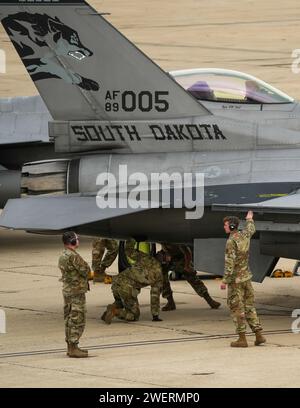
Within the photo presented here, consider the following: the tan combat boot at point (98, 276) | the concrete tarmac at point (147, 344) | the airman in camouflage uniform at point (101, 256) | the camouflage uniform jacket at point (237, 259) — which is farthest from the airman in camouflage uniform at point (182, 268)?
the tan combat boot at point (98, 276)

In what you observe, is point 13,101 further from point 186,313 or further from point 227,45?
point 227,45

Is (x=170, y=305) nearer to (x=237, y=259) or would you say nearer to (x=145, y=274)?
(x=145, y=274)

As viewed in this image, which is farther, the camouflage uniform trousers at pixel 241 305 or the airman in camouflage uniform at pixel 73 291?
the camouflage uniform trousers at pixel 241 305

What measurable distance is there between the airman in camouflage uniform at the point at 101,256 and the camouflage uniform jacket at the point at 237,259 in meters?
5.02

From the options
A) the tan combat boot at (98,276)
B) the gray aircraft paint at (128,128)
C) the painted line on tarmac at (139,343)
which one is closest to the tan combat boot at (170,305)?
the gray aircraft paint at (128,128)

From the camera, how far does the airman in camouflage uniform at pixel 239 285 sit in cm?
1443

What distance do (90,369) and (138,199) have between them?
11.3 ft

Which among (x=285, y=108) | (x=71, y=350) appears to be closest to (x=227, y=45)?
(x=285, y=108)

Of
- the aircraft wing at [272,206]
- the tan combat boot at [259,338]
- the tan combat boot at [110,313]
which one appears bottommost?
the tan combat boot at [259,338]

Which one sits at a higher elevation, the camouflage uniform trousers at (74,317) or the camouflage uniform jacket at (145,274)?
the camouflage uniform jacket at (145,274)

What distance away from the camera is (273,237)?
15867mm

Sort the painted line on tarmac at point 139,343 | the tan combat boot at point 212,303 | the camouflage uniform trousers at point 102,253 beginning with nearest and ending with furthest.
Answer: the painted line on tarmac at point 139,343, the tan combat boot at point 212,303, the camouflage uniform trousers at point 102,253

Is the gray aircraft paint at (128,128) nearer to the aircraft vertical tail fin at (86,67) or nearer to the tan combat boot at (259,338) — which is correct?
the aircraft vertical tail fin at (86,67)

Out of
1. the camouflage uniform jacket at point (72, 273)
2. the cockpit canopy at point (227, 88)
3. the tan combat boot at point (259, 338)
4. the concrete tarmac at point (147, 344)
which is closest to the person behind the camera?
the concrete tarmac at point (147, 344)
